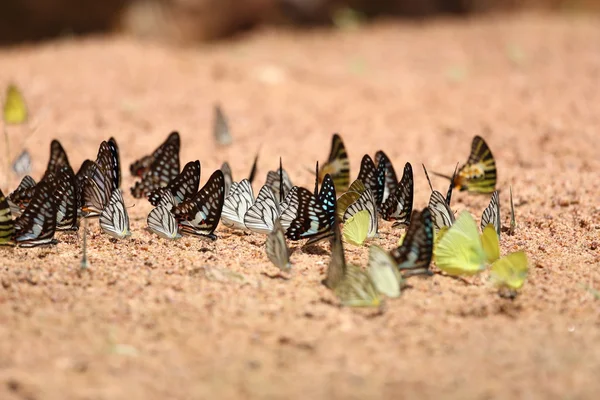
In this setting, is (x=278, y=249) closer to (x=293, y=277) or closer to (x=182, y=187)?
(x=293, y=277)

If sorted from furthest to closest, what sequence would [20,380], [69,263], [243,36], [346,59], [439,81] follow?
[243,36], [346,59], [439,81], [69,263], [20,380]

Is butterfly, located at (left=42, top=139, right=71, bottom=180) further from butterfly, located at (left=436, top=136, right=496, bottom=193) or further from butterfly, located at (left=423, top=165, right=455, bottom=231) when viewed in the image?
butterfly, located at (left=436, top=136, right=496, bottom=193)

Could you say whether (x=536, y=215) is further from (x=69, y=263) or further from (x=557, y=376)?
(x=69, y=263)

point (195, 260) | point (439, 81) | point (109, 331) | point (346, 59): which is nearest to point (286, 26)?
point (346, 59)

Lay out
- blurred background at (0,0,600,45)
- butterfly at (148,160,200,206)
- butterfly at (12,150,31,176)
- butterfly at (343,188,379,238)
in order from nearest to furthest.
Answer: butterfly at (343,188,379,238)
butterfly at (148,160,200,206)
butterfly at (12,150,31,176)
blurred background at (0,0,600,45)

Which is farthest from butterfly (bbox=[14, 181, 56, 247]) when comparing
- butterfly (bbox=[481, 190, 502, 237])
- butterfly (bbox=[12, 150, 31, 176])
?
butterfly (bbox=[481, 190, 502, 237])

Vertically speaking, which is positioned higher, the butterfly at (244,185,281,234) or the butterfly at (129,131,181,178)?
the butterfly at (129,131,181,178)

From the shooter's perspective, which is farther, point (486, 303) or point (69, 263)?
point (69, 263)
